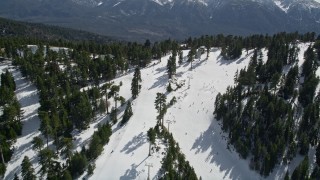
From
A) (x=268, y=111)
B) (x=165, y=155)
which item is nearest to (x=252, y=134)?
(x=268, y=111)

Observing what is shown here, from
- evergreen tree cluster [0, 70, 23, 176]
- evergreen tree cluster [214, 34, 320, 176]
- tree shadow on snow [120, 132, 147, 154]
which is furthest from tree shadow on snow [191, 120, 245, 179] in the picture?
evergreen tree cluster [0, 70, 23, 176]

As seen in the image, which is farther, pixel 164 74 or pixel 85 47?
pixel 85 47

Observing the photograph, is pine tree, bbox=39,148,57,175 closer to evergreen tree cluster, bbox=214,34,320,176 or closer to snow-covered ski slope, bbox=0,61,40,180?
snow-covered ski slope, bbox=0,61,40,180

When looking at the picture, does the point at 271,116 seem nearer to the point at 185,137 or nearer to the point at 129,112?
the point at 185,137

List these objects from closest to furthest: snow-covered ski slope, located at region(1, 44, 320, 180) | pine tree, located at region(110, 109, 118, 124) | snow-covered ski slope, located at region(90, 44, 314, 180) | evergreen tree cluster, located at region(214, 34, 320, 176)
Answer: snow-covered ski slope, located at region(1, 44, 320, 180) < snow-covered ski slope, located at region(90, 44, 314, 180) < evergreen tree cluster, located at region(214, 34, 320, 176) < pine tree, located at region(110, 109, 118, 124)

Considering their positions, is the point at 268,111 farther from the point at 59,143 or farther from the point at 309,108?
the point at 59,143

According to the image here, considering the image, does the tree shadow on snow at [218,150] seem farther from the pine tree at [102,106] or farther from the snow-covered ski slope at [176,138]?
the pine tree at [102,106]

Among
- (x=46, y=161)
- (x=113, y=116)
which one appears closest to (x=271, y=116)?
(x=113, y=116)
